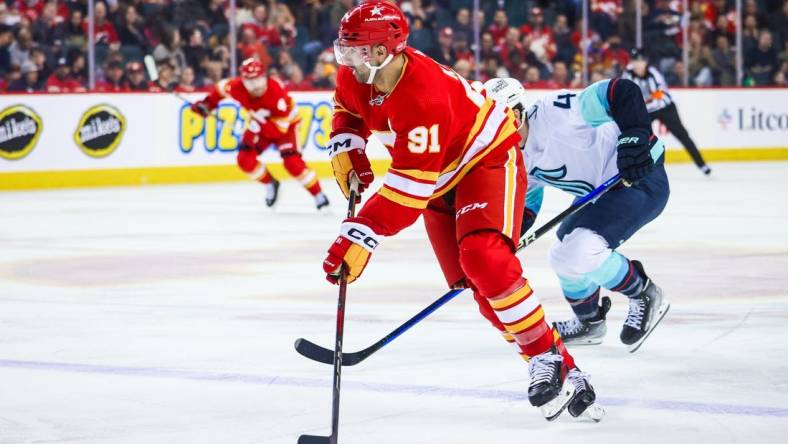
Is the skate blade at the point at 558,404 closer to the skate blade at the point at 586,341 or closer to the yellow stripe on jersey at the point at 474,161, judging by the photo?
the yellow stripe on jersey at the point at 474,161

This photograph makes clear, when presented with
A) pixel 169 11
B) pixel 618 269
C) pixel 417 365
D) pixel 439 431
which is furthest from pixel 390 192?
pixel 169 11

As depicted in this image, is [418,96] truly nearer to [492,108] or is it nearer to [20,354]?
[492,108]

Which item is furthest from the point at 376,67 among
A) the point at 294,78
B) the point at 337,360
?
the point at 294,78

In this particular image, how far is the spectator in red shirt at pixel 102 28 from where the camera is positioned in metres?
12.9

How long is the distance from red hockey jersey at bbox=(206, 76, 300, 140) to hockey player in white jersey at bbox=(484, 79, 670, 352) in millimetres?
6700

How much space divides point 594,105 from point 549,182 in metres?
0.37

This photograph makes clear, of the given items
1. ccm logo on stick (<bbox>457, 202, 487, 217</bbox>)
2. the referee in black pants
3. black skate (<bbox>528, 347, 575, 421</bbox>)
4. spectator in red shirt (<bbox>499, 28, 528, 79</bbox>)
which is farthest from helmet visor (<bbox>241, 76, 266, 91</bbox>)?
black skate (<bbox>528, 347, 575, 421</bbox>)

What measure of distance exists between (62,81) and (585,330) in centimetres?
883

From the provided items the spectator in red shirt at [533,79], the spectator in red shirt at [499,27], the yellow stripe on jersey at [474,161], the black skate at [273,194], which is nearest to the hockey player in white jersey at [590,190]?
the yellow stripe on jersey at [474,161]

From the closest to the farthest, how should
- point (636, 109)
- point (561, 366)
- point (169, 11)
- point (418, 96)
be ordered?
point (418, 96), point (561, 366), point (636, 109), point (169, 11)

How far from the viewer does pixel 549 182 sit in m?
4.98

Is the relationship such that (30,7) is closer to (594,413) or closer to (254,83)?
(254,83)

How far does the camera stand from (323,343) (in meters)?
5.22

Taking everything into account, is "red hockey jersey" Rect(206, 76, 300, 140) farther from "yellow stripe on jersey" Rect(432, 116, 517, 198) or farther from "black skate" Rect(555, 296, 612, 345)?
"yellow stripe on jersey" Rect(432, 116, 517, 198)
